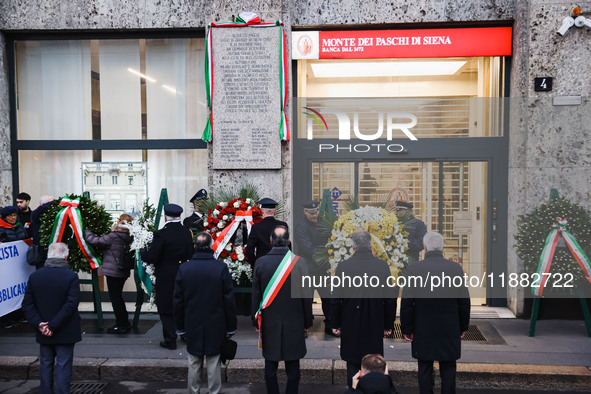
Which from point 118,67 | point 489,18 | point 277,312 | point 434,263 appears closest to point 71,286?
point 277,312

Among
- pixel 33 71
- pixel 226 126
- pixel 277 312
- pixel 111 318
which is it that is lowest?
pixel 111 318

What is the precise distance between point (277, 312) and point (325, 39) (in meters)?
5.20

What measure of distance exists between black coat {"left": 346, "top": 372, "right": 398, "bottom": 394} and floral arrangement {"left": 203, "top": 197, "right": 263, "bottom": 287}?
423 cm

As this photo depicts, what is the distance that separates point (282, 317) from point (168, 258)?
2210 millimetres

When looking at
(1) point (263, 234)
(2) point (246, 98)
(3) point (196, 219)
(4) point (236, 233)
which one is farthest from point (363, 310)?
(2) point (246, 98)

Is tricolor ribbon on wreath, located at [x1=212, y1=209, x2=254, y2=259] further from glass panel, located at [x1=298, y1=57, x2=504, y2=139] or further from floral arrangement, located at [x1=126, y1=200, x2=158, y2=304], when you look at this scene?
glass panel, located at [x1=298, y1=57, x2=504, y2=139]

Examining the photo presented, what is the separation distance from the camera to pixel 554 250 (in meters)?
6.67

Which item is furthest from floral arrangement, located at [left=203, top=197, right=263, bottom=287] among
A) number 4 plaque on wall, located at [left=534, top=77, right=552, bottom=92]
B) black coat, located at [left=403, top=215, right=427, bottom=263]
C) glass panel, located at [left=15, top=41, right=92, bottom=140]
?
number 4 plaque on wall, located at [left=534, top=77, right=552, bottom=92]

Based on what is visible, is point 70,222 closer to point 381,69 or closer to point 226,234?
point 226,234

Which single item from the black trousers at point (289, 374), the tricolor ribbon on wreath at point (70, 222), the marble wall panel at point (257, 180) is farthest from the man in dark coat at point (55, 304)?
the marble wall panel at point (257, 180)

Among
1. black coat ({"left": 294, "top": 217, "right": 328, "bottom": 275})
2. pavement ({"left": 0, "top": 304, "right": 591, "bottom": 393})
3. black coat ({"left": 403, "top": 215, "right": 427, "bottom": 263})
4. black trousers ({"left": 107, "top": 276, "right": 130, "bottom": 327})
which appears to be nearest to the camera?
pavement ({"left": 0, "top": 304, "right": 591, "bottom": 393})

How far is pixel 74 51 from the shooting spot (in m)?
8.90

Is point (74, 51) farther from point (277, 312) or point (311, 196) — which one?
point (277, 312)

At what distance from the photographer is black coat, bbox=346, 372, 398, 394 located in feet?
9.48
